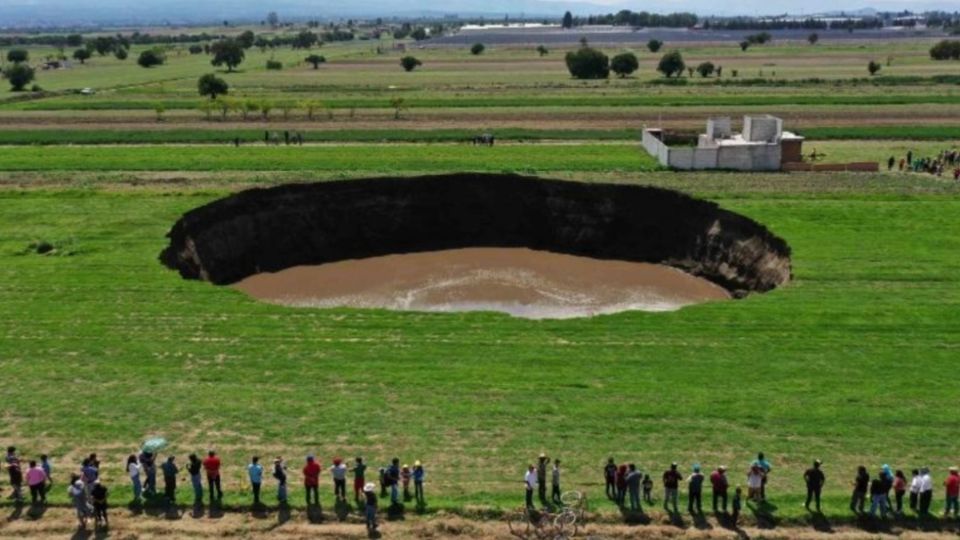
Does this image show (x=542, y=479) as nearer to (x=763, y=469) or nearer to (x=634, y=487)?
(x=634, y=487)

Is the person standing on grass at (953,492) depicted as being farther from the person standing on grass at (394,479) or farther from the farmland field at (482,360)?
the person standing on grass at (394,479)

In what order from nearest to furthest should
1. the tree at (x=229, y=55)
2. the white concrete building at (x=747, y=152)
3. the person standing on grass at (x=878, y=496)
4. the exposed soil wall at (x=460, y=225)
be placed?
the person standing on grass at (x=878, y=496)
the exposed soil wall at (x=460, y=225)
the white concrete building at (x=747, y=152)
the tree at (x=229, y=55)

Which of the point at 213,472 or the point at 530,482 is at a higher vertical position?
the point at 213,472

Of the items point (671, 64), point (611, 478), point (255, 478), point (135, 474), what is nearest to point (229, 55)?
point (671, 64)

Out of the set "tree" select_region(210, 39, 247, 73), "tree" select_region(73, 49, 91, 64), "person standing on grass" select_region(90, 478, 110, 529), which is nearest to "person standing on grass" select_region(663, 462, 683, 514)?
"person standing on grass" select_region(90, 478, 110, 529)

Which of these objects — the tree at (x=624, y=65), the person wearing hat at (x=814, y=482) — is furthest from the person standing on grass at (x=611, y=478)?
the tree at (x=624, y=65)

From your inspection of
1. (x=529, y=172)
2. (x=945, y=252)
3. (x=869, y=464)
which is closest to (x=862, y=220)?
(x=945, y=252)

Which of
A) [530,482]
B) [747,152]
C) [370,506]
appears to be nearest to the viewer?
[370,506]

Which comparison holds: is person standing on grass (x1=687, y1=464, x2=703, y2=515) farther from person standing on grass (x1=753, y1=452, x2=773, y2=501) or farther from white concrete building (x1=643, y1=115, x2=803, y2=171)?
white concrete building (x1=643, y1=115, x2=803, y2=171)
